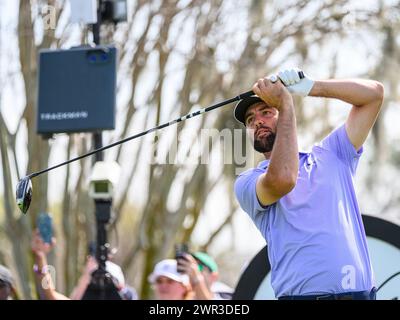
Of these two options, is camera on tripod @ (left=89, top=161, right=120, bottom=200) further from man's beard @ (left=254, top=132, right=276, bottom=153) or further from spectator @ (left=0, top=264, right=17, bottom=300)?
man's beard @ (left=254, top=132, right=276, bottom=153)

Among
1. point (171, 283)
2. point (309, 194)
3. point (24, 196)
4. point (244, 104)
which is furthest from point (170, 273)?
point (309, 194)

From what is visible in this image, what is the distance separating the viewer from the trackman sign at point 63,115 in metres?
6.52

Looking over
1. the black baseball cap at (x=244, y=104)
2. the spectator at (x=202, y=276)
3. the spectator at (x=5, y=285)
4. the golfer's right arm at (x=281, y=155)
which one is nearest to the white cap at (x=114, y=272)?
the spectator at (x=202, y=276)

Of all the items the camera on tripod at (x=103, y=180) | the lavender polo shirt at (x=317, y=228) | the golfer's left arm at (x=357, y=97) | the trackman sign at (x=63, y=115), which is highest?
the trackman sign at (x=63, y=115)

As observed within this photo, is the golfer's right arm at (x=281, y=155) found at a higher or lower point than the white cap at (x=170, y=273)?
higher

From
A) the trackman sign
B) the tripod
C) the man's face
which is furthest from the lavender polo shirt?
the trackman sign

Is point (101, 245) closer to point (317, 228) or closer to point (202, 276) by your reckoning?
point (202, 276)

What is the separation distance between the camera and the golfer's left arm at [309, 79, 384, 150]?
3.95 m

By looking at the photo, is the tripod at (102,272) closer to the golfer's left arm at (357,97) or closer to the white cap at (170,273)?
the white cap at (170,273)

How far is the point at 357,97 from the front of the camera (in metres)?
3.96

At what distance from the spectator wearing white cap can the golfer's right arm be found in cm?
255

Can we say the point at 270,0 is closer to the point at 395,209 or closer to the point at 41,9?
the point at 41,9

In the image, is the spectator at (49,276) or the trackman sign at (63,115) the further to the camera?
the trackman sign at (63,115)
